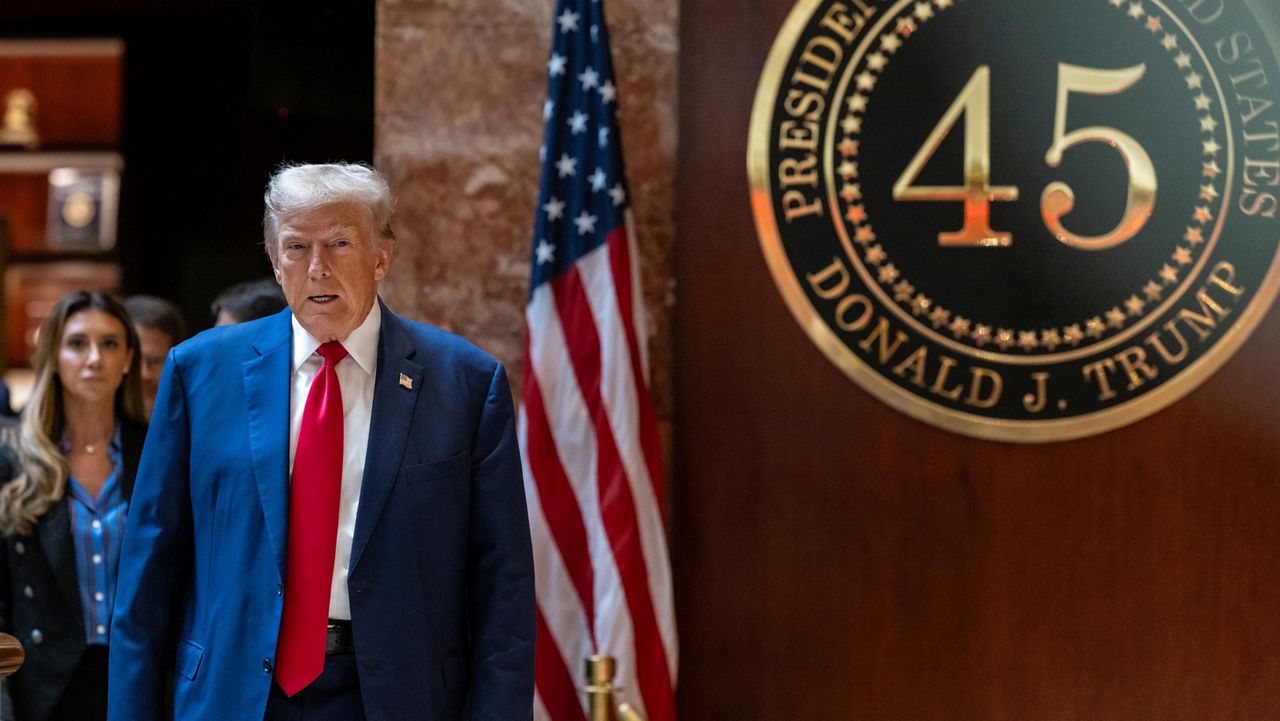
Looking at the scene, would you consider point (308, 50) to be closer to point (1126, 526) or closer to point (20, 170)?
point (20, 170)

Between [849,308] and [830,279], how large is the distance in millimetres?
88

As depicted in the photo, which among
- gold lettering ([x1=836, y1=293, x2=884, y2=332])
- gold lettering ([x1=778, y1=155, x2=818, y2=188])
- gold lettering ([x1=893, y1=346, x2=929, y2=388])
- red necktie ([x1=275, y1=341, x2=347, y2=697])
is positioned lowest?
red necktie ([x1=275, y1=341, x2=347, y2=697])

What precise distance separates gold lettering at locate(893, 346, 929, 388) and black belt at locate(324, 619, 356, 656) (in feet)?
5.73

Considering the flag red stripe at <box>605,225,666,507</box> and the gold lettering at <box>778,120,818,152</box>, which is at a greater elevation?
the gold lettering at <box>778,120,818,152</box>

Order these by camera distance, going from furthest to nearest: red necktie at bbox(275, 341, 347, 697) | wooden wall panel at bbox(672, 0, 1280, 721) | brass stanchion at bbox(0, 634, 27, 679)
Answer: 1. wooden wall panel at bbox(672, 0, 1280, 721)
2. red necktie at bbox(275, 341, 347, 697)
3. brass stanchion at bbox(0, 634, 27, 679)

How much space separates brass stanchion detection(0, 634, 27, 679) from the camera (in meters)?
1.97

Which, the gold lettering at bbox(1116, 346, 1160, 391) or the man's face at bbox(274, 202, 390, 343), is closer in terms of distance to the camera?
the man's face at bbox(274, 202, 390, 343)

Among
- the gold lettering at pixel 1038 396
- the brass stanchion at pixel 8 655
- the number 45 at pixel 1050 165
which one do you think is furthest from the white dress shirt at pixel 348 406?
the gold lettering at pixel 1038 396

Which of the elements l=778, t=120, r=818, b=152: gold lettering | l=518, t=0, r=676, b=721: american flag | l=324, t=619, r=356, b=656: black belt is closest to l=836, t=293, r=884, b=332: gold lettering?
l=778, t=120, r=818, b=152: gold lettering

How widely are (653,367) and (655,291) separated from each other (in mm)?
197

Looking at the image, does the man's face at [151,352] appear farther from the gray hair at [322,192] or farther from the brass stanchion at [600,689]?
the gray hair at [322,192]

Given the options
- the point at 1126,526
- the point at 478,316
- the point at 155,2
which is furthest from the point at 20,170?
the point at 1126,526

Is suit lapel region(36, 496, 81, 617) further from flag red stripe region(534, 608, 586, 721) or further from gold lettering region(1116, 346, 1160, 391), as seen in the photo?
gold lettering region(1116, 346, 1160, 391)

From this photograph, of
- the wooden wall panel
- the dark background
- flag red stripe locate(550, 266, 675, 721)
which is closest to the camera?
flag red stripe locate(550, 266, 675, 721)
